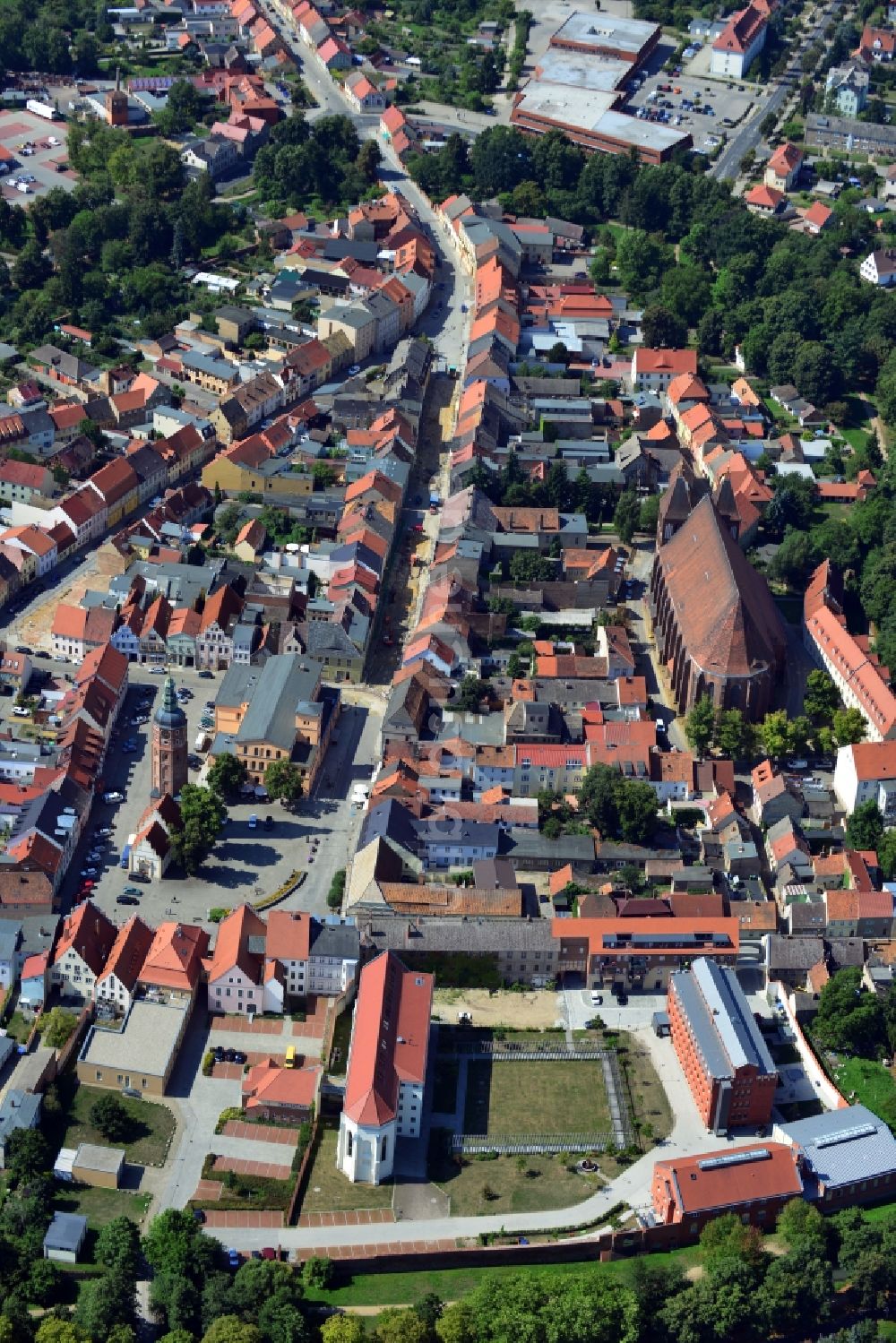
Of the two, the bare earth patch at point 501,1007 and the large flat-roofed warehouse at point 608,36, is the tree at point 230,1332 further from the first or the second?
the large flat-roofed warehouse at point 608,36

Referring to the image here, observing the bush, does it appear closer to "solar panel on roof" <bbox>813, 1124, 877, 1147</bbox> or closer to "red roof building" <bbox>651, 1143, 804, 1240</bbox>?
"red roof building" <bbox>651, 1143, 804, 1240</bbox>

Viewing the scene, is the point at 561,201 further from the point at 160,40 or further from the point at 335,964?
the point at 335,964

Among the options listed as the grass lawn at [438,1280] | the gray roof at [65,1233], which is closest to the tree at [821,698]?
the grass lawn at [438,1280]

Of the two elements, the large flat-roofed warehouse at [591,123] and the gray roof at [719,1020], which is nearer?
the gray roof at [719,1020]

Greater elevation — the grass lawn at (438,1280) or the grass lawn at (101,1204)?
the grass lawn at (438,1280)

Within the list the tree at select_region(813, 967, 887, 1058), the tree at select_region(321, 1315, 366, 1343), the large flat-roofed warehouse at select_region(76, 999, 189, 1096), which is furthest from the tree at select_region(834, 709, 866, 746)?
the tree at select_region(321, 1315, 366, 1343)

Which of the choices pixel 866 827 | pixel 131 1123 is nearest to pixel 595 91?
pixel 866 827

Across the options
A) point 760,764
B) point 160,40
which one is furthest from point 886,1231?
point 160,40

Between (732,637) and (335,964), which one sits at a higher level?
(732,637)
